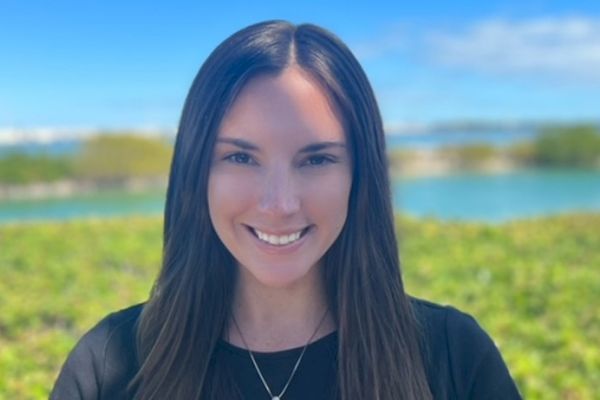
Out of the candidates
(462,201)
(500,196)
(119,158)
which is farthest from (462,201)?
(119,158)

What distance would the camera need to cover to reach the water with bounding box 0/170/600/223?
42.0ft

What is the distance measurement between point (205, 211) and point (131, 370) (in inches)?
15.1

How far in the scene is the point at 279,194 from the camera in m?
1.42

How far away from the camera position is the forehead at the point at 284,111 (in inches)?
56.8

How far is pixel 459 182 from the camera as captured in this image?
704 inches

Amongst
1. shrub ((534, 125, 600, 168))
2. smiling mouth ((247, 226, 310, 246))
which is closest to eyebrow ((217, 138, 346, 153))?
smiling mouth ((247, 226, 310, 246))

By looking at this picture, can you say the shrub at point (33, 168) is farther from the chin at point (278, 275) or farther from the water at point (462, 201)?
the chin at point (278, 275)

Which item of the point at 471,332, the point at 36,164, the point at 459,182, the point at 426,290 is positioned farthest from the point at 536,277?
the point at 36,164

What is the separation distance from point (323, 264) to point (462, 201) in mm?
12657

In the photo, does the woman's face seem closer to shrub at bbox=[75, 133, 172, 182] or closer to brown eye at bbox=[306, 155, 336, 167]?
brown eye at bbox=[306, 155, 336, 167]

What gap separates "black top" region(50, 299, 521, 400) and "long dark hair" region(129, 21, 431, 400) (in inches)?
1.3

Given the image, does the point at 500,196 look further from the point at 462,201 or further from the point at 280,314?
the point at 280,314

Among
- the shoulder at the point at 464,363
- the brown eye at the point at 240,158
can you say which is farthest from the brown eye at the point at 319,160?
the shoulder at the point at 464,363

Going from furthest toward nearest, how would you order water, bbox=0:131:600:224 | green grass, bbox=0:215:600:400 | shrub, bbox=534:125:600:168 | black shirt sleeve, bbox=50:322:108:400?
shrub, bbox=534:125:600:168 < water, bbox=0:131:600:224 < green grass, bbox=0:215:600:400 < black shirt sleeve, bbox=50:322:108:400
